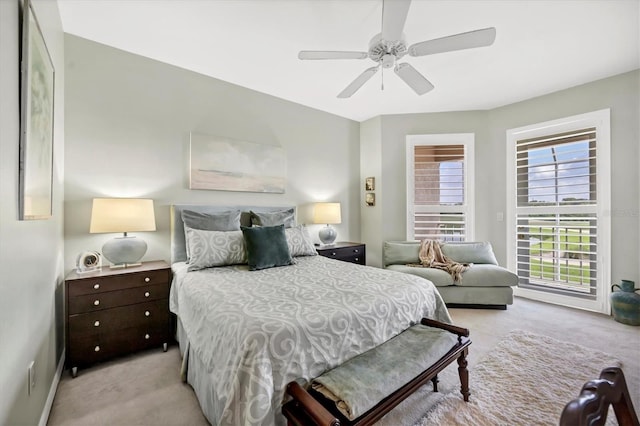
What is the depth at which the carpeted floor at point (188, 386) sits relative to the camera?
5.35 ft

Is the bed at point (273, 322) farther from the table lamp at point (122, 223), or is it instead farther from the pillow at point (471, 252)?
the pillow at point (471, 252)

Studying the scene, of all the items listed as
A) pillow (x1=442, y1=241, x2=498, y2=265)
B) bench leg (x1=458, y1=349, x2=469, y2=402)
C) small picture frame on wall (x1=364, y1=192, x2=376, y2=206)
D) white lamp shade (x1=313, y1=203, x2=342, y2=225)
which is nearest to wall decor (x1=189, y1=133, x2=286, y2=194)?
white lamp shade (x1=313, y1=203, x2=342, y2=225)

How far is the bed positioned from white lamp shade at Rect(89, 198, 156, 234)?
1.50 ft

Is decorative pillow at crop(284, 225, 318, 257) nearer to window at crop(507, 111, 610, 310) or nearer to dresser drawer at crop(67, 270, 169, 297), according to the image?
dresser drawer at crop(67, 270, 169, 297)

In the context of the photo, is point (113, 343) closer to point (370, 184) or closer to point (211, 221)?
point (211, 221)

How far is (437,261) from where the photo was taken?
3.81 meters

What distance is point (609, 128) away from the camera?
10.5ft

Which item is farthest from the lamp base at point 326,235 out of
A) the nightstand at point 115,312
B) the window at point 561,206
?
the window at point 561,206

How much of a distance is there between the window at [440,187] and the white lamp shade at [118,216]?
3649mm

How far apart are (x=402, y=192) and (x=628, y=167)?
8.41 feet

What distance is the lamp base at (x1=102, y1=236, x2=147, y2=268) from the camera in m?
2.29

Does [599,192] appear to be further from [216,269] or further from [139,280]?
[139,280]

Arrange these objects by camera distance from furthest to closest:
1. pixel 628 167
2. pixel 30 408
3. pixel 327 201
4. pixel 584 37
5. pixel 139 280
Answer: pixel 327 201
pixel 628 167
pixel 584 37
pixel 139 280
pixel 30 408

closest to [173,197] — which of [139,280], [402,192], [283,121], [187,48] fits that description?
[139,280]
